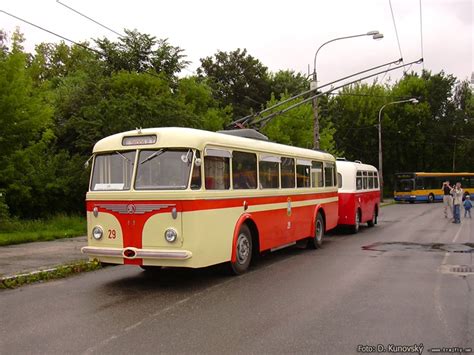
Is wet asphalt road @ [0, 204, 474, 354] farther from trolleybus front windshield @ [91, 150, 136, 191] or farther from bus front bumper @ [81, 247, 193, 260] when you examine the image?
trolleybus front windshield @ [91, 150, 136, 191]

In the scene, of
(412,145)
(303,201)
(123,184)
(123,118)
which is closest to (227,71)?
(412,145)

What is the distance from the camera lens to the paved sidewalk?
10.6 meters

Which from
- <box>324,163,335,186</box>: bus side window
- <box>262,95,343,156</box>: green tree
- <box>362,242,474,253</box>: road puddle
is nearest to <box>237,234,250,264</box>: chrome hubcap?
<box>362,242,474,253</box>: road puddle

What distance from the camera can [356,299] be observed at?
24.8 feet

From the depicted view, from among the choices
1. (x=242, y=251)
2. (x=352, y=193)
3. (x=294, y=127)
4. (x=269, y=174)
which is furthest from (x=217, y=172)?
(x=294, y=127)

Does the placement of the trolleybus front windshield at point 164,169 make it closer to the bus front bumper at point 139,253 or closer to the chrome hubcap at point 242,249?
the bus front bumper at point 139,253

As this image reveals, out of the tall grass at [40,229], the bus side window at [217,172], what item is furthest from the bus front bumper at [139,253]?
the tall grass at [40,229]

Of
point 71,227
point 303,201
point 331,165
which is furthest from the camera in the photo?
point 71,227

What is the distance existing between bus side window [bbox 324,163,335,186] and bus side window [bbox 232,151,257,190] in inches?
203

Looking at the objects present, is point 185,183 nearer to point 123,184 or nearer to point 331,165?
point 123,184

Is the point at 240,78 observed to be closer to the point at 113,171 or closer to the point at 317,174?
the point at 317,174

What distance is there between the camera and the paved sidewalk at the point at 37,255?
10.6 m

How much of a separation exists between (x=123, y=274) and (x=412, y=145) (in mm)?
54237

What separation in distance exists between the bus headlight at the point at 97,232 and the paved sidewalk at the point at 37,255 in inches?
76.4
